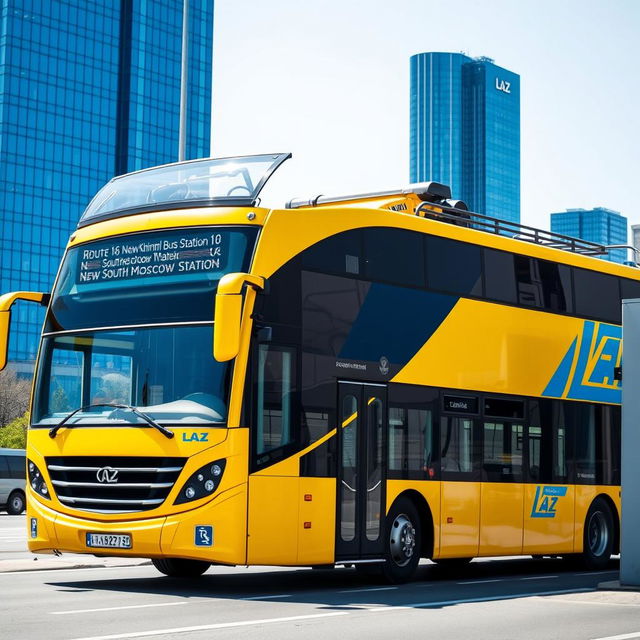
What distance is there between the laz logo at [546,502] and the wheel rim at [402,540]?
2930 millimetres

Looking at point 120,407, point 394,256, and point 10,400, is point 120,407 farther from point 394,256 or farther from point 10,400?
point 10,400

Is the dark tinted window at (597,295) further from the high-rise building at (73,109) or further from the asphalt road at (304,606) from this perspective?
the high-rise building at (73,109)

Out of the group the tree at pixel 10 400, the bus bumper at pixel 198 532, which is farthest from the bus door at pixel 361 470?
the tree at pixel 10 400

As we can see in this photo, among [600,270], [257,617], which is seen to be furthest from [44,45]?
[257,617]

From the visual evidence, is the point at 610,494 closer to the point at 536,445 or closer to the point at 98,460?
the point at 536,445

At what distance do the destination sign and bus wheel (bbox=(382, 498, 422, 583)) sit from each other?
3994 mm

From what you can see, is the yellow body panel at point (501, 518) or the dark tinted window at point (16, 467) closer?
the yellow body panel at point (501, 518)

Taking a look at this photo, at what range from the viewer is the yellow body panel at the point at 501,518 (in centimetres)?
1681

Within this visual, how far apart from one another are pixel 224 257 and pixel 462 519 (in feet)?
17.2

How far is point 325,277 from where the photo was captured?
14.4 meters

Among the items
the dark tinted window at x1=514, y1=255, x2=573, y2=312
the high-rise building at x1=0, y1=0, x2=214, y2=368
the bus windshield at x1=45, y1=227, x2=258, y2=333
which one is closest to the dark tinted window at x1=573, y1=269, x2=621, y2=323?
the dark tinted window at x1=514, y1=255, x2=573, y2=312

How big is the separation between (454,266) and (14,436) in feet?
174

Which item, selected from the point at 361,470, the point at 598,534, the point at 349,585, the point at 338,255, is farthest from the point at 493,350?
the point at 598,534

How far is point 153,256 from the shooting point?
13906 millimetres
